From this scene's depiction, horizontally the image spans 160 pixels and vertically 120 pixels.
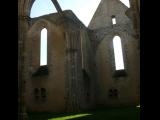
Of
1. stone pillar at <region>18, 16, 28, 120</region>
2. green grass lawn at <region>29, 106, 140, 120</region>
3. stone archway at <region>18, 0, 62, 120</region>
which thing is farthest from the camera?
green grass lawn at <region>29, 106, 140, 120</region>

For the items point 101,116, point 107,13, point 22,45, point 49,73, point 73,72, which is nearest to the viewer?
point 22,45

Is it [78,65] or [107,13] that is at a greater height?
[107,13]

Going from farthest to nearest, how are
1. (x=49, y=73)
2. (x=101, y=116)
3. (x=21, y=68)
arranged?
(x=49, y=73), (x=101, y=116), (x=21, y=68)

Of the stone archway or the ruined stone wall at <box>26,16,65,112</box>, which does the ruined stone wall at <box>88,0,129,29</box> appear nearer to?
the ruined stone wall at <box>26,16,65,112</box>

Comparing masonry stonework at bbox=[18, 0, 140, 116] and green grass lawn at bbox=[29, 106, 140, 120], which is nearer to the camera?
green grass lawn at bbox=[29, 106, 140, 120]

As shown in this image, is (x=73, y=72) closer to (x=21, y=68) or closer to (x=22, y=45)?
(x=22, y=45)

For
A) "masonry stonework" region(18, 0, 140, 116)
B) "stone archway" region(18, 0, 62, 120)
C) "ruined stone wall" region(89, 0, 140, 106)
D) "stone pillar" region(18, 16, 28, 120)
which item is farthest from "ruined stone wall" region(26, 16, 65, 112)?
"stone pillar" region(18, 16, 28, 120)

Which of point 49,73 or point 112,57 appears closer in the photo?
point 49,73

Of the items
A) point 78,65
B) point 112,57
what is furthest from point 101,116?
point 112,57

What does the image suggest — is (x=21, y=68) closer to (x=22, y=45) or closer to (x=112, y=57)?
(x=22, y=45)

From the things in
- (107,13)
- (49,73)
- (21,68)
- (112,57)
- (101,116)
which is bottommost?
(101,116)

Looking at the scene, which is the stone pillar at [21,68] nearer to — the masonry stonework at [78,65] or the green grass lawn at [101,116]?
the green grass lawn at [101,116]

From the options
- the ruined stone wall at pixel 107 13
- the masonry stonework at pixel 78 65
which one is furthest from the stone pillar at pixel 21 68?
the ruined stone wall at pixel 107 13
